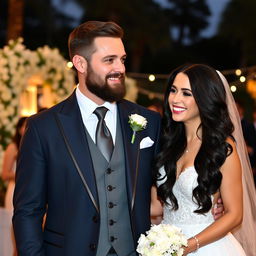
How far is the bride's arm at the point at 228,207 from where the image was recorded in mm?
3492

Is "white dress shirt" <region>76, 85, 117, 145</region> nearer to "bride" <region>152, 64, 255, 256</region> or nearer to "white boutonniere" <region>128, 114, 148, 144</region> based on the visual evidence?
"white boutonniere" <region>128, 114, 148, 144</region>

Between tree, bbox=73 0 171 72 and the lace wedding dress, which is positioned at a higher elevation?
tree, bbox=73 0 171 72

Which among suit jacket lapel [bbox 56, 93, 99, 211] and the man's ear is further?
the man's ear

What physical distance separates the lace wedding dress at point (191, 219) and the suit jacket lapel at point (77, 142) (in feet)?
2.28

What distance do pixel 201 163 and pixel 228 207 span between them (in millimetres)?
343

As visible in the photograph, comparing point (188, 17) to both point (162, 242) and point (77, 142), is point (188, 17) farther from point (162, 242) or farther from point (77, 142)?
point (162, 242)

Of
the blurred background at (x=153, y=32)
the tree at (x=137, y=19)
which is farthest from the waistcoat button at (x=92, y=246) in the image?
the tree at (x=137, y=19)

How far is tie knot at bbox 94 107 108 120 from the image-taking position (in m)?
3.52

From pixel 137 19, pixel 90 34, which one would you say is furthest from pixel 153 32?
pixel 90 34

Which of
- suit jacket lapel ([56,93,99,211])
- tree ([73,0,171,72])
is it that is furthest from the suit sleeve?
tree ([73,0,171,72])

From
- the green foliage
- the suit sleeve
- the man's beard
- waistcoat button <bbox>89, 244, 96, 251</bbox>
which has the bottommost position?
the green foliage

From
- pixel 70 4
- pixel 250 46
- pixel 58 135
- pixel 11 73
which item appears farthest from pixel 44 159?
pixel 250 46

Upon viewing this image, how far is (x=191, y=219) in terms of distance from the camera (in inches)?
150

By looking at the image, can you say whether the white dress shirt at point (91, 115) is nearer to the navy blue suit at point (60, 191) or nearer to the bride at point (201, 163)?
the navy blue suit at point (60, 191)
